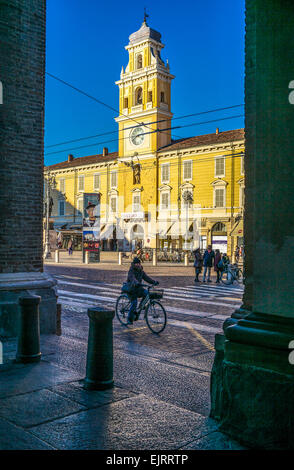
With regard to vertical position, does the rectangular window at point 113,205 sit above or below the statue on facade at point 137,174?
below

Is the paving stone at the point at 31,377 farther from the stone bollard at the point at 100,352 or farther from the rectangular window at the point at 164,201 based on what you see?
the rectangular window at the point at 164,201

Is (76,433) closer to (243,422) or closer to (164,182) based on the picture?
(243,422)

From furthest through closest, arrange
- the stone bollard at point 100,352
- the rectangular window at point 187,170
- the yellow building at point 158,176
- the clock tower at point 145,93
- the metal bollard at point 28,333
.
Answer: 1. the clock tower at point 145,93
2. the rectangular window at point 187,170
3. the yellow building at point 158,176
4. the metal bollard at point 28,333
5. the stone bollard at point 100,352

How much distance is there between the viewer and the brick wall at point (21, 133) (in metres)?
6.88

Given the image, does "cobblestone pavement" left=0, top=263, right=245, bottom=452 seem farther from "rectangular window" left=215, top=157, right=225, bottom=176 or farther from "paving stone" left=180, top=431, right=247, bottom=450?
"rectangular window" left=215, top=157, right=225, bottom=176

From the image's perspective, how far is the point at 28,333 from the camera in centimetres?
543

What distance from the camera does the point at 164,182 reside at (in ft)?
161

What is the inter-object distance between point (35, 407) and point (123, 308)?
17.2ft

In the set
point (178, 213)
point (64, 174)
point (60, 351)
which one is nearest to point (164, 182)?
point (178, 213)

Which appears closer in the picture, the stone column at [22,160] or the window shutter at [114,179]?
the stone column at [22,160]

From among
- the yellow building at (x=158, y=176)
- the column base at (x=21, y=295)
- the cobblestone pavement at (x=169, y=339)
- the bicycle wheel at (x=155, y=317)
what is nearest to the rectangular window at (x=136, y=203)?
the yellow building at (x=158, y=176)

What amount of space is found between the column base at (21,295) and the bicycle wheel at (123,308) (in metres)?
2.20

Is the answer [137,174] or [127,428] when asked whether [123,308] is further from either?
[137,174]
